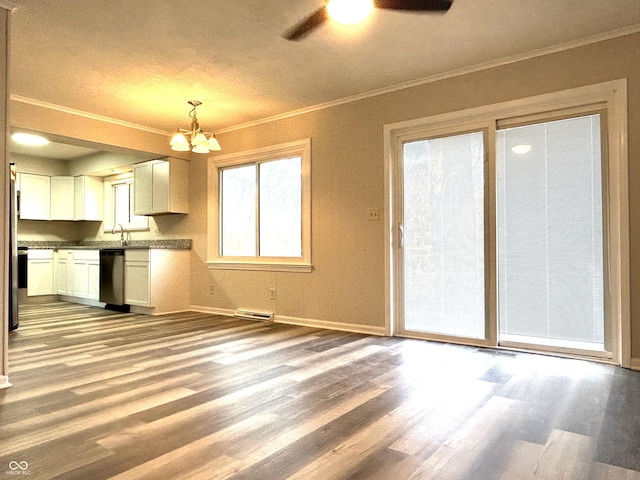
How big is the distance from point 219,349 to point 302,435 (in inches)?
70.3

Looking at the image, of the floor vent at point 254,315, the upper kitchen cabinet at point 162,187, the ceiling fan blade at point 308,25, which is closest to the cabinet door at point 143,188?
the upper kitchen cabinet at point 162,187

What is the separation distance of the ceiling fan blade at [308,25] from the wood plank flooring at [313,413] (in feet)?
7.48

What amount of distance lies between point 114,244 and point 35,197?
151 centimetres

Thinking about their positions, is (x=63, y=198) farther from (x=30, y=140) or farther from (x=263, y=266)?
(x=263, y=266)

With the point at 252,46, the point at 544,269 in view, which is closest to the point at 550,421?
the point at 544,269

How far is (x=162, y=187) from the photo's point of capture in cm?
566

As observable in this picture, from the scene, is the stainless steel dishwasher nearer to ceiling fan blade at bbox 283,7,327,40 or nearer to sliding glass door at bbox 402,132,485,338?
sliding glass door at bbox 402,132,485,338

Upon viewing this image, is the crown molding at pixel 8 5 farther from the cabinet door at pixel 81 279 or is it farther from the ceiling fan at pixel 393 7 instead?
the cabinet door at pixel 81 279

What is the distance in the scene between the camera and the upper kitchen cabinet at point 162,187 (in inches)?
221

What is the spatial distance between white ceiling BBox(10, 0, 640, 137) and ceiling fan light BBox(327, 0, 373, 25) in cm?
40

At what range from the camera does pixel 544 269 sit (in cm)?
331

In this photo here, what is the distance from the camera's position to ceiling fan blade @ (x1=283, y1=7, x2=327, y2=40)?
2.76m

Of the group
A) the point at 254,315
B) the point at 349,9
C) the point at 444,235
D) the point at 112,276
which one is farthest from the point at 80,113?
the point at 444,235

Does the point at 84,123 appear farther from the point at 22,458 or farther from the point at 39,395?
the point at 22,458
